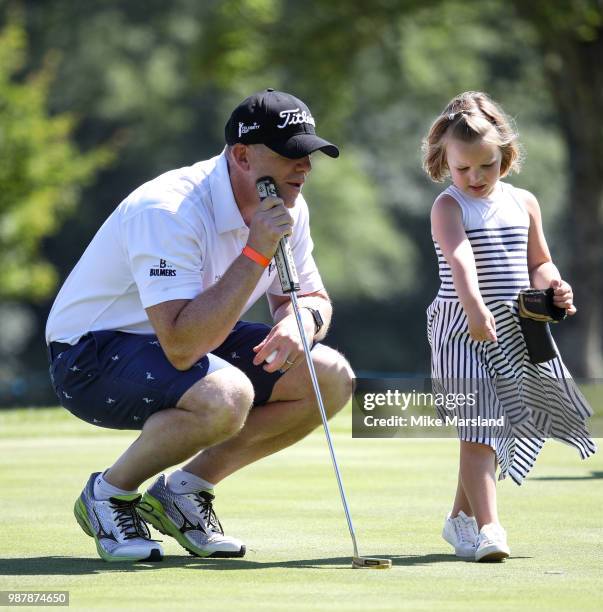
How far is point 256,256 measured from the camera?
Answer: 184 inches

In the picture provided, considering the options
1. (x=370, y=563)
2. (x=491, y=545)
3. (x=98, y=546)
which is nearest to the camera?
(x=370, y=563)

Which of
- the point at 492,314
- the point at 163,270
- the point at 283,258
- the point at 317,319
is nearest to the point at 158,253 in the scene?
the point at 163,270

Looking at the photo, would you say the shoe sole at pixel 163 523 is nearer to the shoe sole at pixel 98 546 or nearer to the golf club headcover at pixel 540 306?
the shoe sole at pixel 98 546

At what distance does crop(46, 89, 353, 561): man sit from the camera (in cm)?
469

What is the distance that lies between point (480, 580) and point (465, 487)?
0.72m

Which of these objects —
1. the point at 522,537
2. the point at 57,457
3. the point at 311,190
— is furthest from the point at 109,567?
the point at 311,190

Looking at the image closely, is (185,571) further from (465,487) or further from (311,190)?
(311,190)

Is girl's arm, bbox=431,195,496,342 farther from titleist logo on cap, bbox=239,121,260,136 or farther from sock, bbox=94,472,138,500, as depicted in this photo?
sock, bbox=94,472,138,500

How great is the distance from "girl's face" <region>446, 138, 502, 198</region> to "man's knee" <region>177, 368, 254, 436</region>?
3.75 feet

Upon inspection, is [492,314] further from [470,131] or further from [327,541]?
[327,541]

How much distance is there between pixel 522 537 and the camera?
201 inches

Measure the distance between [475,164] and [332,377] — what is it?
92 centimetres

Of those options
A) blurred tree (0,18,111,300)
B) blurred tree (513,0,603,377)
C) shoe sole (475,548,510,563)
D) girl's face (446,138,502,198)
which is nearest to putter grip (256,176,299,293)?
girl's face (446,138,502,198)

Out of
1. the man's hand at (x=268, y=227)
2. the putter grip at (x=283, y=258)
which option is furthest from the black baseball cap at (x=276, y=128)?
the man's hand at (x=268, y=227)
